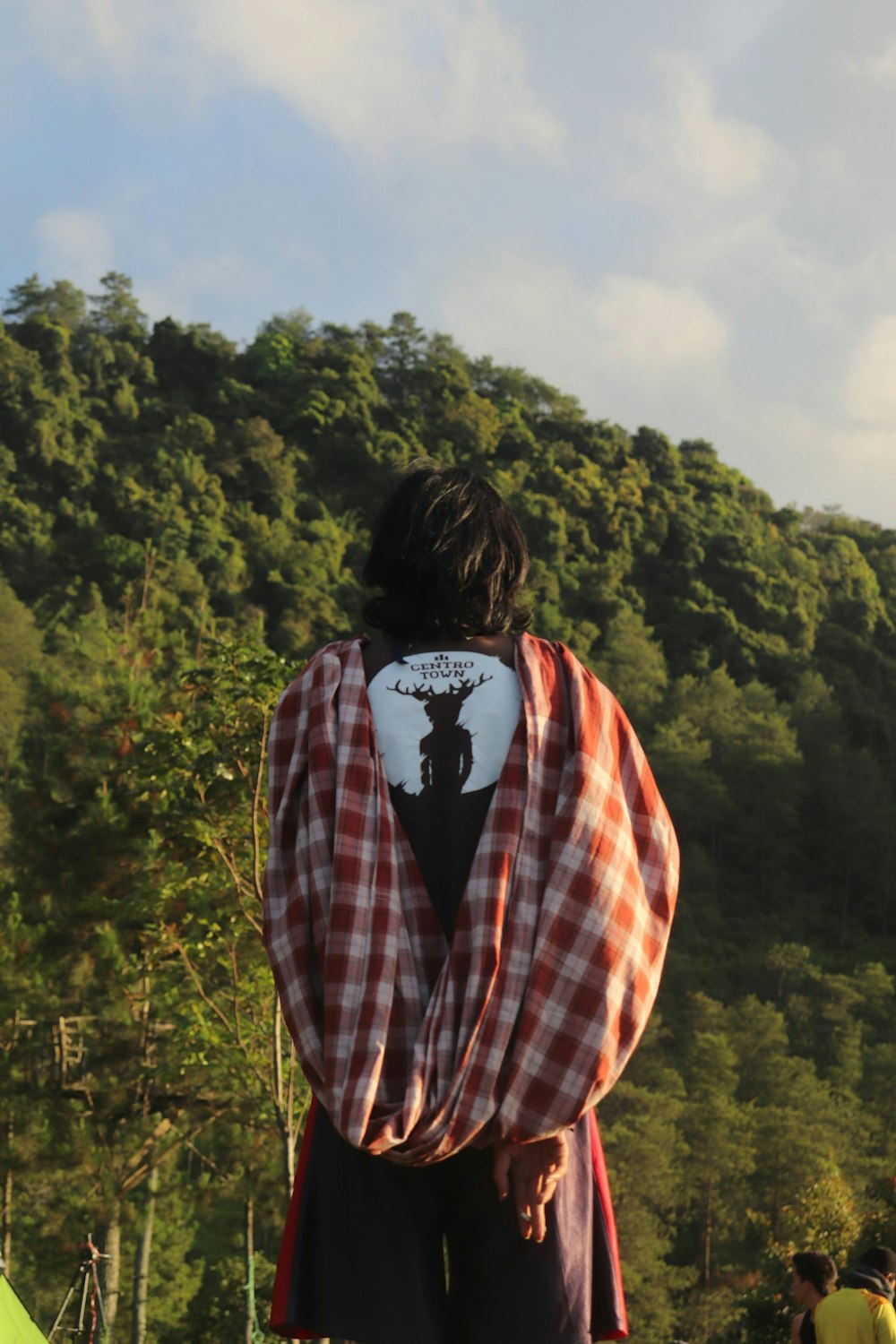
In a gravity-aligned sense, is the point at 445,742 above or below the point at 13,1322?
above

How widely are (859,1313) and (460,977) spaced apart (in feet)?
7.98

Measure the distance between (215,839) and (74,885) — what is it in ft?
14.4

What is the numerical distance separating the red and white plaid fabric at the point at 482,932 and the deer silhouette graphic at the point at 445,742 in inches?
1.9

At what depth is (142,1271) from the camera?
11.1 metres

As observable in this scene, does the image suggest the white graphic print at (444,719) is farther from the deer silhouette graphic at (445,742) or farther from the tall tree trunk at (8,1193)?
the tall tree trunk at (8,1193)

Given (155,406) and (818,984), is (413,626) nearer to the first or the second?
(818,984)

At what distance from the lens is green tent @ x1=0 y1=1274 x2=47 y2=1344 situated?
2.28 meters

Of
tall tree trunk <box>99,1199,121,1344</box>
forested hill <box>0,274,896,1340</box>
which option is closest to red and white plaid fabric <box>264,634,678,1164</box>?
forested hill <box>0,274,896,1340</box>

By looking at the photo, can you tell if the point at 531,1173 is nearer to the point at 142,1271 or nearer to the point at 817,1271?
the point at 817,1271

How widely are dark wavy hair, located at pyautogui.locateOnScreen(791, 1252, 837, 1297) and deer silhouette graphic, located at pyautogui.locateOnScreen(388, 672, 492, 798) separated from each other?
2.82 meters

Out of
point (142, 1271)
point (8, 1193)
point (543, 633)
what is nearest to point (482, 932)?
point (142, 1271)

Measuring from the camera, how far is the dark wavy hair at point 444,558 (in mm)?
1457

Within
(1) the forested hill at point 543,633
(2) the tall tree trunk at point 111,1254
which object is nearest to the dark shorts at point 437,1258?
(1) the forested hill at point 543,633

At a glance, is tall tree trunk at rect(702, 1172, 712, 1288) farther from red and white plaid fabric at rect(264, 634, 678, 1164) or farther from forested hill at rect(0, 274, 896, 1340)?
red and white plaid fabric at rect(264, 634, 678, 1164)
